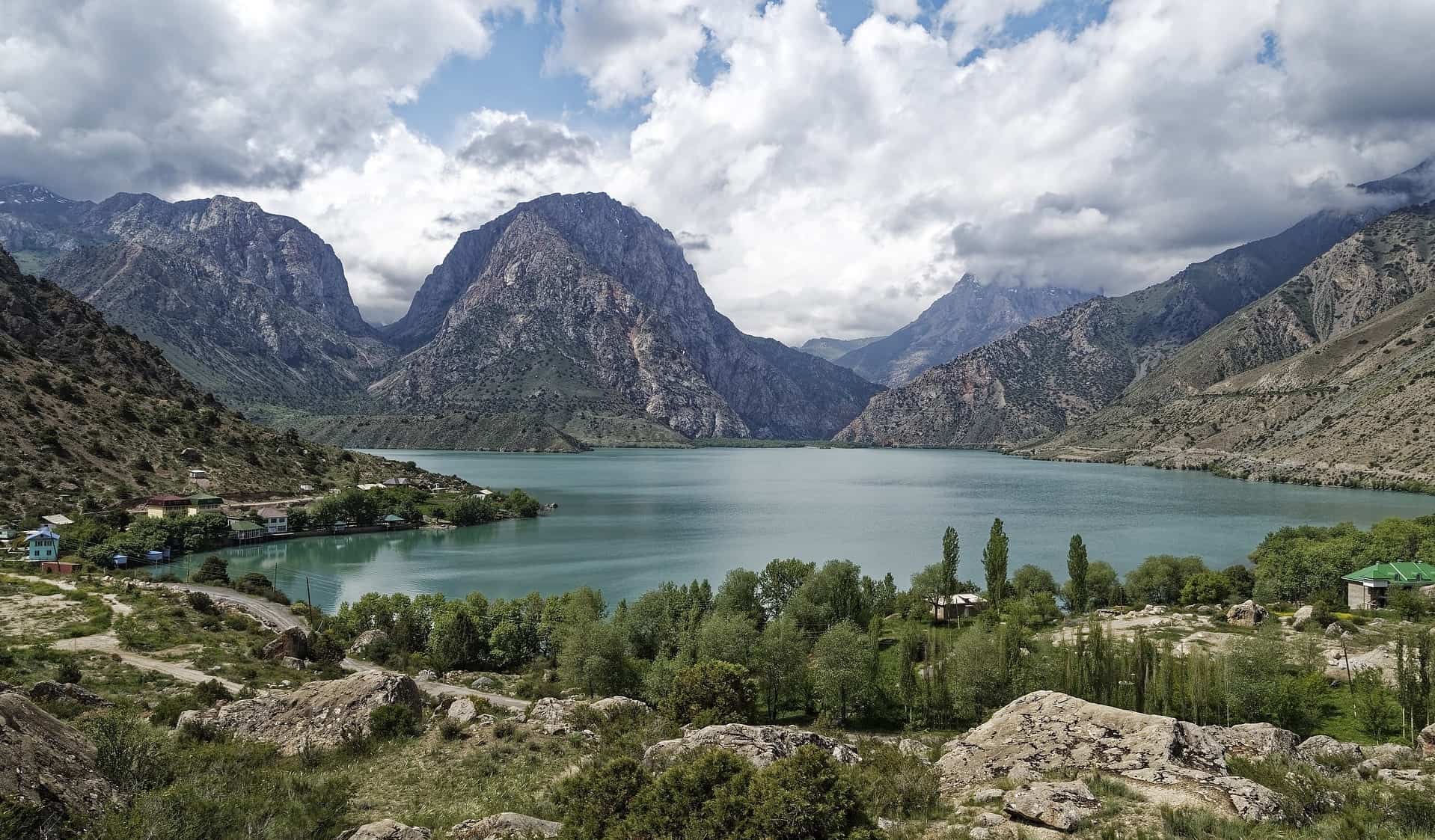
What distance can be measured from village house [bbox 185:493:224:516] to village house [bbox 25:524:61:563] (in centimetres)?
2196

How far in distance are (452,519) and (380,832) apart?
101658mm

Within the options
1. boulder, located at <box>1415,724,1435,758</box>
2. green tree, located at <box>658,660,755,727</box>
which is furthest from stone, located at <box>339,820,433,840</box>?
boulder, located at <box>1415,724,1435,758</box>

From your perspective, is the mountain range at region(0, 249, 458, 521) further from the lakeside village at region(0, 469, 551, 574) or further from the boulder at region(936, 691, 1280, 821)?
the boulder at region(936, 691, 1280, 821)

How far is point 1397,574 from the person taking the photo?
4947 centimetres

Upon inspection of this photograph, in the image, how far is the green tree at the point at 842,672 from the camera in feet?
106

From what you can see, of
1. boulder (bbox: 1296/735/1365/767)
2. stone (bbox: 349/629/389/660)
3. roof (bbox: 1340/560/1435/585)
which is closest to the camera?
boulder (bbox: 1296/735/1365/767)

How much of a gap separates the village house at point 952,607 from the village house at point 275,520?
→ 77.9m

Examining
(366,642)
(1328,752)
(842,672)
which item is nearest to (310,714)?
(842,672)

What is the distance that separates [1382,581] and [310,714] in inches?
2462

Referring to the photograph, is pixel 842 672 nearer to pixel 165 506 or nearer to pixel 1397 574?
pixel 1397 574

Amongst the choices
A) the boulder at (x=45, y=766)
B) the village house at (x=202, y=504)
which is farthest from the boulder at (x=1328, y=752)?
the village house at (x=202, y=504)

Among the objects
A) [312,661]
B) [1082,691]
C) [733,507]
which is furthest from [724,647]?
[733,507]

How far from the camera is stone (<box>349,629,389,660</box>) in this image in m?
40.3

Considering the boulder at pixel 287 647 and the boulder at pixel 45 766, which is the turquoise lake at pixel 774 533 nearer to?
the boulder at pixel 287 647
